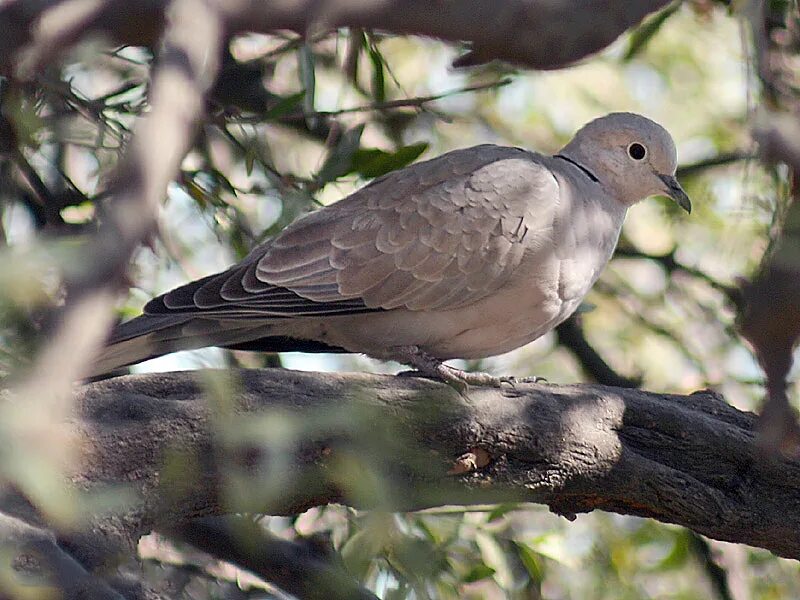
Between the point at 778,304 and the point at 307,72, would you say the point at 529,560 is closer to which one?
the point at 307,72

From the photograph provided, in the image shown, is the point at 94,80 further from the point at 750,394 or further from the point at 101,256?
the point at 101,256

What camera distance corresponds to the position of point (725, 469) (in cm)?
271

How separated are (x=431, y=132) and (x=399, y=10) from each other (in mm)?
3097

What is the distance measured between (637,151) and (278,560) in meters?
1.96

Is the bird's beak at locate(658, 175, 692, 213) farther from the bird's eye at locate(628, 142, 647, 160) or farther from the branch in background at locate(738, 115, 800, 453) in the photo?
the branch in background at locate(738, 115, 800, 453)

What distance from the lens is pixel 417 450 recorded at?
240cm

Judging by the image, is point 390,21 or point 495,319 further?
point 495,319

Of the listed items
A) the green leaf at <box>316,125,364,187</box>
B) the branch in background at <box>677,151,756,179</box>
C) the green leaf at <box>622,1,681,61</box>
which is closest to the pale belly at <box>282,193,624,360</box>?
the green leaf at <box>316,125,364,187</box>

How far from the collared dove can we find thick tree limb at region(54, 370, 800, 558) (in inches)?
20.8

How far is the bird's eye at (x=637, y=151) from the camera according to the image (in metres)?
3.90

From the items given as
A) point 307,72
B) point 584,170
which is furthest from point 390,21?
point 584,170

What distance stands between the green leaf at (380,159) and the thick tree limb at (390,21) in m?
1.77

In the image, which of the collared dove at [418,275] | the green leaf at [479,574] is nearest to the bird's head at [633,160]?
the collared dove at [418,275]

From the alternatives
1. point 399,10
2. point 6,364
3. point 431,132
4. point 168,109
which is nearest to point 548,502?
point 6,364
